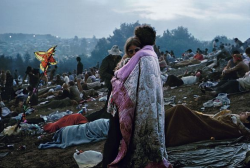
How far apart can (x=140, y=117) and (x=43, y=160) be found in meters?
2.52

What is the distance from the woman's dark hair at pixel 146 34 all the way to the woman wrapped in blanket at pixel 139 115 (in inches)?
0.5

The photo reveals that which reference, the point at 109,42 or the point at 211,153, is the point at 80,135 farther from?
the point at 109,42

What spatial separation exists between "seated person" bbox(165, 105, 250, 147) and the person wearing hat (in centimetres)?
404

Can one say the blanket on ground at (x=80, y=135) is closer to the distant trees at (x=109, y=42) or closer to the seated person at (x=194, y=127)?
the seated person at (x=194, y=127)

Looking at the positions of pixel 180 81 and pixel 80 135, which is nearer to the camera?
pixel 80 135

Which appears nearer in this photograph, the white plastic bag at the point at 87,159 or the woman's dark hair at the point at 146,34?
the woman's dark hair at the point at 146,34

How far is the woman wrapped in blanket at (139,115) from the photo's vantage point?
2850 mm

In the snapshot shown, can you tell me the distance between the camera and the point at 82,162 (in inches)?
157

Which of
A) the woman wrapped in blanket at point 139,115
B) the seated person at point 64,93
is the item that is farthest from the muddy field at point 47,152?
the seated person at point 64,93

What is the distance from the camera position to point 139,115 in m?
2.89

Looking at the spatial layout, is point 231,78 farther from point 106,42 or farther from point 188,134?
point 106,42

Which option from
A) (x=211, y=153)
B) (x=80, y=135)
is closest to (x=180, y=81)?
(x=80, y=135)

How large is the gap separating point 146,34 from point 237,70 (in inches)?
233

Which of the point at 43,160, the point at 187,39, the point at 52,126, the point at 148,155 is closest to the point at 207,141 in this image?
the point at 148,155
